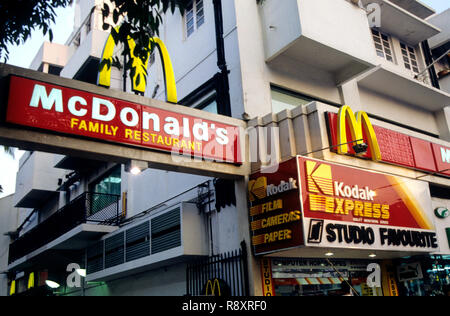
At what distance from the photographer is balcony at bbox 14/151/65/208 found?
2092cm

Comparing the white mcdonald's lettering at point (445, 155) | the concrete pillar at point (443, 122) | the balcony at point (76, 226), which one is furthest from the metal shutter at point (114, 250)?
the concrete pillar at point (443, 122)

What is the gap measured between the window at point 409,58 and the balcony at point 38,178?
16.4 m

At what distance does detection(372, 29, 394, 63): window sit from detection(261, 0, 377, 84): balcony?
3465mm

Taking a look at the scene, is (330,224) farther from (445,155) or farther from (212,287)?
(445,155)

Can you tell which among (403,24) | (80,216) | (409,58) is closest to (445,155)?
(409,58)

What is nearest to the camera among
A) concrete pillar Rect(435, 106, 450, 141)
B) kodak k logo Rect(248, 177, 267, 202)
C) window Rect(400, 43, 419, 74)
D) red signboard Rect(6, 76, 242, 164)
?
red signboard Rect(6, 76, 242, 164)

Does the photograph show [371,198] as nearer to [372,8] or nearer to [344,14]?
[344,14]

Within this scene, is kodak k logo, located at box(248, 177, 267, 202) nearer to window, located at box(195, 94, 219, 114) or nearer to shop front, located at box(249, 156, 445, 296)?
shop front, located at box(249, 156, 445, 296)

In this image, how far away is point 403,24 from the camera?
16.8 m

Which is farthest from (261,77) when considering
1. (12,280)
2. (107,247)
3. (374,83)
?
(12,280)

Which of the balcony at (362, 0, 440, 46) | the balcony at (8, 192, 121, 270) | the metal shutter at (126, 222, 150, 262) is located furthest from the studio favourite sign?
the balcony at (8, 192, 121, 270)

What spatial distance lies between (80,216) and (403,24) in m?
14.2

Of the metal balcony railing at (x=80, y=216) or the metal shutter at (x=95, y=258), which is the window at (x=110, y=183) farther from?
the metal shutter at (x=95, y=258)

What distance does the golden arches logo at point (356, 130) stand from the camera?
1048cm
